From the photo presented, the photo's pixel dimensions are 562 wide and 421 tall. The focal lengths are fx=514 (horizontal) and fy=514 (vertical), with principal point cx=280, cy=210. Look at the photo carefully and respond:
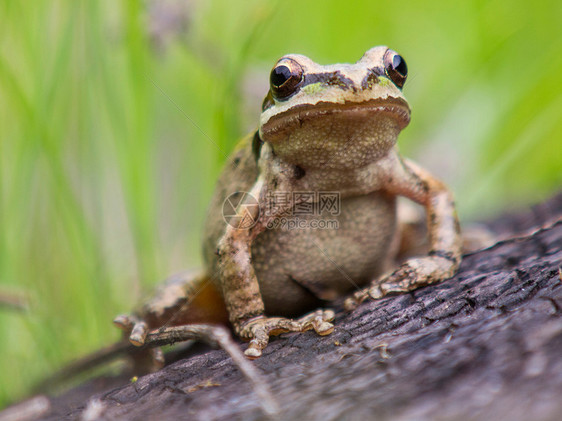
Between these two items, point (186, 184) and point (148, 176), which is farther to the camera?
point (186, 184)

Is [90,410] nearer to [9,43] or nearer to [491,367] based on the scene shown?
[491,367]

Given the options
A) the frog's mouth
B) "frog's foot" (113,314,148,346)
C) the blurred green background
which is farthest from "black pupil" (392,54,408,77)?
"frog's foot" (113,314,148,346)

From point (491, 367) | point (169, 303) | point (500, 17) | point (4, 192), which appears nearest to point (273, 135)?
point (169, 303)

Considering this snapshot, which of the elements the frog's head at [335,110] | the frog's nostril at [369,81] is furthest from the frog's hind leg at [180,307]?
the frog's nostril at [369,81]

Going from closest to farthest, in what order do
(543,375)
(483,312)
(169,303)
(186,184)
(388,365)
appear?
(543,375) < (388,365) < (483,312) < (169,303) < (186,184)

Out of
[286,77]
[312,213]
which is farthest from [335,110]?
[312,213]

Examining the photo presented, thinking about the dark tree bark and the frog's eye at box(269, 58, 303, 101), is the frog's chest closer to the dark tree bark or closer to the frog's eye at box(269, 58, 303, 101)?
the dark tree bark

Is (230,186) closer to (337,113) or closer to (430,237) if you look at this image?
(337,113)
